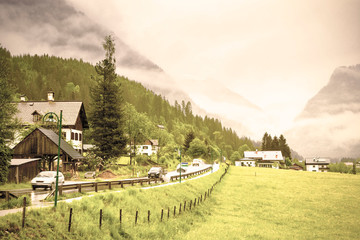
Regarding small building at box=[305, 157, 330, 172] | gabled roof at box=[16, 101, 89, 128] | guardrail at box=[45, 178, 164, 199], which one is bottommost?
small building at box=[305, 157, 330, 172]

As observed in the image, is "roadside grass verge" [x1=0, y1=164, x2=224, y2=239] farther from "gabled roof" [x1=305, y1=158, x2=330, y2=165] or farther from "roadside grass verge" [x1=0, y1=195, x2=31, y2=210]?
→ "gabled roof" [x1=305, y1=158, x2=330, y2=165]

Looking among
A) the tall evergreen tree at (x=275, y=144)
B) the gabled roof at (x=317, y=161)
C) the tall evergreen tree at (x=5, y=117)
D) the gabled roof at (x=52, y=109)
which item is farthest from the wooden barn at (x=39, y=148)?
the gabled roof at (x=317, y=161)

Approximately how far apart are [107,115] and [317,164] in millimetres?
143222

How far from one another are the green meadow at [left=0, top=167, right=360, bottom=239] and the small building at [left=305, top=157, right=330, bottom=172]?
12126 cm

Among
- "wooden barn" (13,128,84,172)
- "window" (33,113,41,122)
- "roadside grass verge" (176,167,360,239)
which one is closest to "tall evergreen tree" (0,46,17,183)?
"wooden barn" (13,128,84,172)

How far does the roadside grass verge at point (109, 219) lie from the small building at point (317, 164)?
145427 millimetres

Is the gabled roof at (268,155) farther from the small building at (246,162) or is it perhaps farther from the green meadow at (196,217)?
the green meadow at (196,217)

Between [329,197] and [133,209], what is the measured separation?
34.7 m

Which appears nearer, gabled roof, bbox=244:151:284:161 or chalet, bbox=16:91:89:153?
chalet, bbox=16:91:89:153

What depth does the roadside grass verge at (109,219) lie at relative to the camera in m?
11.9

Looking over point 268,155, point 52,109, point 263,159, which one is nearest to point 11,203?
point 52,109

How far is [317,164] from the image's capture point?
14825 centimetres

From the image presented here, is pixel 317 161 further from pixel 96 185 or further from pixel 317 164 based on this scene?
pixel 96 185

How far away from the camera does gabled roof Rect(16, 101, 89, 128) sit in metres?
49.1
